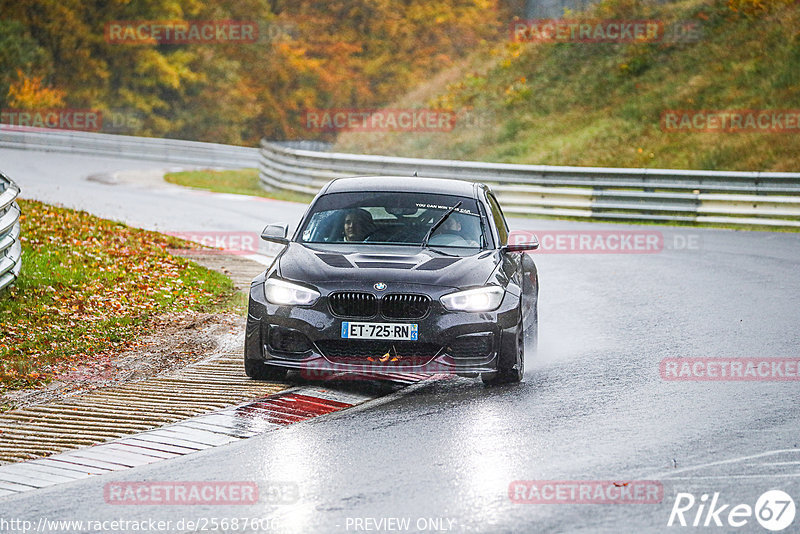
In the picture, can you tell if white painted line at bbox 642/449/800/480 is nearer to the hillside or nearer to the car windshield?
the car windshield

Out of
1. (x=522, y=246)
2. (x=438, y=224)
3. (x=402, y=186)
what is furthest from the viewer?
(x=402, y=186)

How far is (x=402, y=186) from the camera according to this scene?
10883 millimetres

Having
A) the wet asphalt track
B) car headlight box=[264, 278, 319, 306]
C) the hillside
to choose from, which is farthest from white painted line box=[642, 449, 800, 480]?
the hillside

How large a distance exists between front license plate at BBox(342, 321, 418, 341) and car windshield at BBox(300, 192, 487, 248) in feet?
4.56

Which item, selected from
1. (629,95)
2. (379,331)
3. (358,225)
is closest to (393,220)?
(358,225)

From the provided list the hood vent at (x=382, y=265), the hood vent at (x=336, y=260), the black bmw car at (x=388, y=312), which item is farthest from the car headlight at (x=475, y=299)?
the hood vent at (x=336, y=260)

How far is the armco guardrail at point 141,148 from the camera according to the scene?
41.5 metres

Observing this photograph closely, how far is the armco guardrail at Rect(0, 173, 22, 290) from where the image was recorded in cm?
1243

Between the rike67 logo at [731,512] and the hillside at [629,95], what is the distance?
23.6 m

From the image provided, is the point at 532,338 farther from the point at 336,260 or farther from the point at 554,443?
the point at 554,443

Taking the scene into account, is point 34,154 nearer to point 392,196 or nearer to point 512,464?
point 392,196

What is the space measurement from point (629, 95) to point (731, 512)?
31.9m

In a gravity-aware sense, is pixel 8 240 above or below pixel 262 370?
above

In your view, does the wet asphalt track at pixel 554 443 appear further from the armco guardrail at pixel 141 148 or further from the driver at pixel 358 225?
the armco guardrail at pixel 141 148
